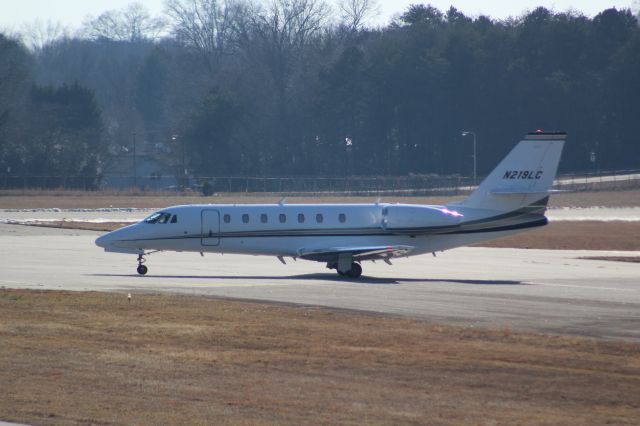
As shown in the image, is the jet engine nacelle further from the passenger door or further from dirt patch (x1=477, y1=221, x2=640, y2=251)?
dirt patch (x1=477, y1=221, x2=640, y2=251)

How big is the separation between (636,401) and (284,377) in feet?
16.7

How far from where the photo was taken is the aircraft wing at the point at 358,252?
112 feet

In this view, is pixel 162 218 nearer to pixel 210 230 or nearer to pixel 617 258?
pixel 210 230

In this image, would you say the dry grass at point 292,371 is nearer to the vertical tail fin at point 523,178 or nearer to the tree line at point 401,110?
the vertical tail fin at point 523,178

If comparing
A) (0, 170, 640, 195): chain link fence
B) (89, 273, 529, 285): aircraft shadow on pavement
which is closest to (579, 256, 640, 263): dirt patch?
(89, 273, 529, 285): aircraft shadow on pavement

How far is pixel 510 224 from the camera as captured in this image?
1380 inches

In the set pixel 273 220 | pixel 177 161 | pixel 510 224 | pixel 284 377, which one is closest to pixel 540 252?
pixel 510 224

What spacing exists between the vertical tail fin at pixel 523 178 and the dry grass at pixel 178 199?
4791 cm

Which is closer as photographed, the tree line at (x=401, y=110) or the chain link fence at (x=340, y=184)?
the chain link fence at (x=340, y=184)

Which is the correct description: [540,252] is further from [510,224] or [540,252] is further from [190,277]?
[190,277]

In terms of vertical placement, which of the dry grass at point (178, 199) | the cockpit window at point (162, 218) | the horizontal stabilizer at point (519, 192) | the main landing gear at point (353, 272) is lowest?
the main landing gear at point (353, 272)

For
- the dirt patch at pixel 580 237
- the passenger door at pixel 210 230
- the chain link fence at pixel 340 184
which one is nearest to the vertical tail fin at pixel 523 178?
the passenger door at pixel 210 230

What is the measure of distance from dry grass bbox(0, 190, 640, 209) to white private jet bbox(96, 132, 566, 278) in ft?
157

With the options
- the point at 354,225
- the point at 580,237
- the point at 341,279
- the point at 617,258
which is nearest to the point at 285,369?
the point at 341,279
